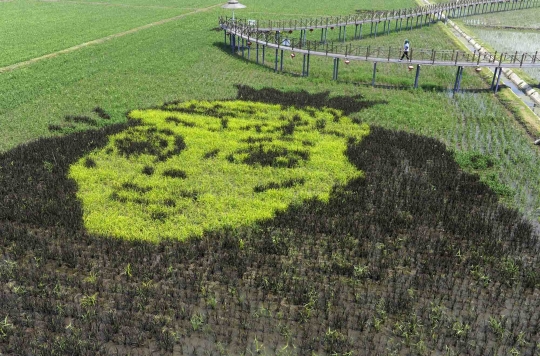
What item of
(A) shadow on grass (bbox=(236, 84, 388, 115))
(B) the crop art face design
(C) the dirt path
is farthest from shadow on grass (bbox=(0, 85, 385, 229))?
(C) the dirt path

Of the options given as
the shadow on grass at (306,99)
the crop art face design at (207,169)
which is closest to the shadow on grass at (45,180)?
the crop art face design at (207,169)

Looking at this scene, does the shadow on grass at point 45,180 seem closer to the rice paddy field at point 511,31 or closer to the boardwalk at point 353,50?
the boardwalk at point 353,50

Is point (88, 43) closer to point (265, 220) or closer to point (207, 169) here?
point (207, 169)

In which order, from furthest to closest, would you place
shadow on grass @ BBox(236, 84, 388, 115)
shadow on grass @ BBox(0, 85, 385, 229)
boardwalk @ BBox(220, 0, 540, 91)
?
boardwalk @ BBox(220, 0, 540, 91) < shadow on grass @ BBox(236, 84, 388, 115) < shadow on grass @ BBox(0, 85, 385, 229)

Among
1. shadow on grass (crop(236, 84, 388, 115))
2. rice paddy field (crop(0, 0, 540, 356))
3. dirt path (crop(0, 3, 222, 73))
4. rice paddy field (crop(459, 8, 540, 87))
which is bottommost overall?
rice paddy field (crop(0, 0, 540, 356))

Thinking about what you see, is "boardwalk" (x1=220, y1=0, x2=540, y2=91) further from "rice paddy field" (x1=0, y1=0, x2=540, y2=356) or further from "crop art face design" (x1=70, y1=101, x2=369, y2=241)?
"crop art face design" (x1=70, y1=101, x2=369, y2=241)

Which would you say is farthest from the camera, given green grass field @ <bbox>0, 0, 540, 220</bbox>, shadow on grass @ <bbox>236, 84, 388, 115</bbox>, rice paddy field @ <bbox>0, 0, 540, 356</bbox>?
shadow on grass @ <bbox>236, 84, 388, 115</bbox>

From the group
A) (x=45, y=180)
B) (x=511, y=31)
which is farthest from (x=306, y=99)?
(x=511, y=31)
